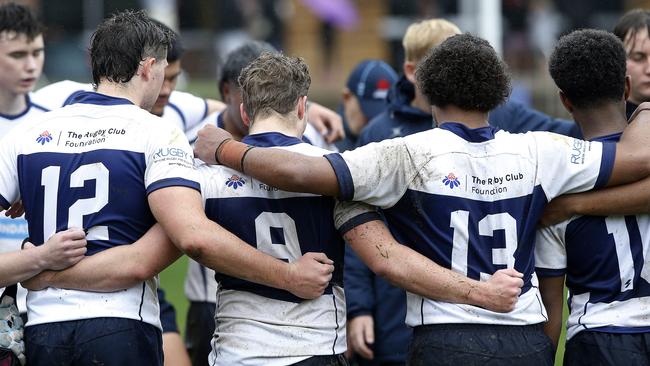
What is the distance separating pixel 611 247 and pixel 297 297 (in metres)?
1.37

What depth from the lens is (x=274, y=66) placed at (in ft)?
14.7

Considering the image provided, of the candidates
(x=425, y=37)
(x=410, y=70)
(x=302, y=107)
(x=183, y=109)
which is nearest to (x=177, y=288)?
(x=183, y=109)

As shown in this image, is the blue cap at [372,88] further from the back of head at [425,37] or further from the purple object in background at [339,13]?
the purple object in background at [339,13]

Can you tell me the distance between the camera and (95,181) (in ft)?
14.0

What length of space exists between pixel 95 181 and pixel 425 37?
2589 mm

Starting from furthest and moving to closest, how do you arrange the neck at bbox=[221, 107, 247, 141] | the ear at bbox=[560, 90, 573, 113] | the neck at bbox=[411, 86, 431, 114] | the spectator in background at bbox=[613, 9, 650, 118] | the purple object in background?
1. the purple object in background
2. the neck at bbox=[221, 107, 247, 141]
3. the neck at bbox=[411, 86, 431, 114]
4. the spectator in background at bbox=[613, 9, 650, 118]
5. the ear at bbox=[560, 90, 573, 113]

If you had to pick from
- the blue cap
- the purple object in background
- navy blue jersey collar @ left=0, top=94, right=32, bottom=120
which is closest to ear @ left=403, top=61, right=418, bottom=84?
the blue cap

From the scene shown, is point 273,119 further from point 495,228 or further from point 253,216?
point 495,228

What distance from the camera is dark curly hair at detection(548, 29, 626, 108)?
4.51 metres

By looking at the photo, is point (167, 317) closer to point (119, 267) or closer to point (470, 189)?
point (119, 267)

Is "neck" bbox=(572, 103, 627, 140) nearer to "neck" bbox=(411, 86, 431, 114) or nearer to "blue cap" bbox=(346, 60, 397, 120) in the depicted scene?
"neck" bbox=(411, 86, 431, 114)

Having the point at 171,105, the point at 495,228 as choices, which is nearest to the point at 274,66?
the point at 495,228

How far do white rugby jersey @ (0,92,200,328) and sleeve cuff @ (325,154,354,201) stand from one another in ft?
1.93

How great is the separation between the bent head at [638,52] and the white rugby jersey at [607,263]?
1235mm
